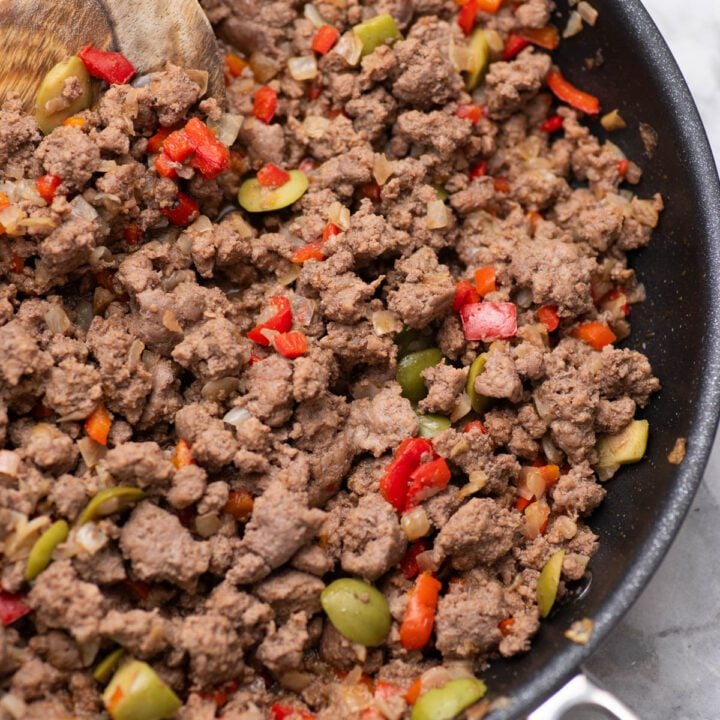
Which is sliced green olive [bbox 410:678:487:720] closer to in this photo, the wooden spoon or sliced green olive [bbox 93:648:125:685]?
sliced green olive [bbox 93:648:125:685]

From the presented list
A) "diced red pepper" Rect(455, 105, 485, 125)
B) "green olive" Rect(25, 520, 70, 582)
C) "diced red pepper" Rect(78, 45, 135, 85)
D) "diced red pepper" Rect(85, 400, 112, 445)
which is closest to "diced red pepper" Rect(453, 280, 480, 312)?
"diced red pepper" Rect(455, 105, 485, 125)

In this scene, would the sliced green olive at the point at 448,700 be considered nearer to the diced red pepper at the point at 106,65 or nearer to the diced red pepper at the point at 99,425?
the diced red pepper at the point at 99,425

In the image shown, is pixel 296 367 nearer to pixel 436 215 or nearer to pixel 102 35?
pixel 436 215

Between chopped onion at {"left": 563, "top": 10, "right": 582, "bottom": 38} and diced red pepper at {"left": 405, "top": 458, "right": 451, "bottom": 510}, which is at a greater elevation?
chopped onion at {"left": 563, "top": 10, "right": 582, "bottom": 38}

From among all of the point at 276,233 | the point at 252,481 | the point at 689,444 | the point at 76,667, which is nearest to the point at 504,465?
the point at 689,444

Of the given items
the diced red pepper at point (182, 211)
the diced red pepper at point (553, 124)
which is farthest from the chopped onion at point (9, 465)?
the diced red pepper at point (553, 124)

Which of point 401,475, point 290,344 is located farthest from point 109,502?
point 401,475
